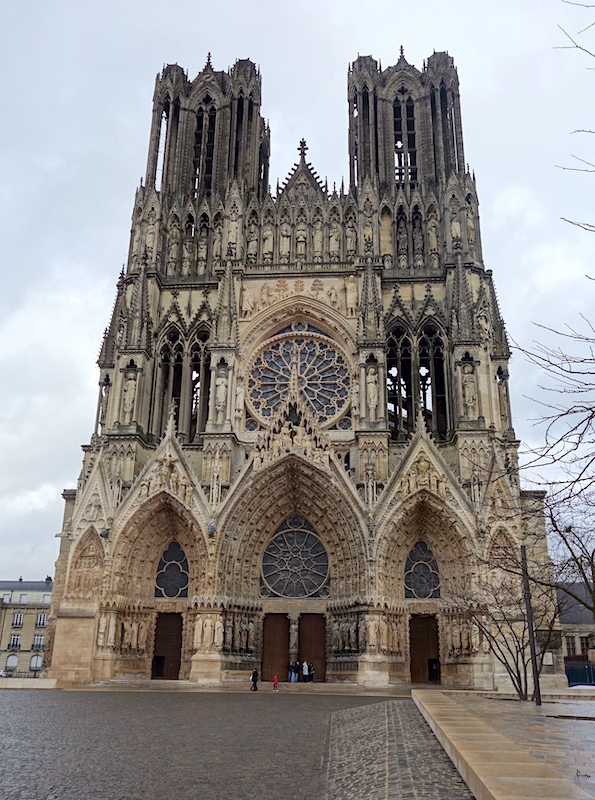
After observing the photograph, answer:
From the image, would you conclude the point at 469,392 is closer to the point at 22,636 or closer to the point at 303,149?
the point at 303,149

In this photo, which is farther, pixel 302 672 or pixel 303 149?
pixel 303 149

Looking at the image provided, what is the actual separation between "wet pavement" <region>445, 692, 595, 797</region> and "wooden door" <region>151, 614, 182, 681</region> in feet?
60.0

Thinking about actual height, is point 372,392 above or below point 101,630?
above

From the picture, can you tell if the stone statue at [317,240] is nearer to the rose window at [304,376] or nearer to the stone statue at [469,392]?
the rose window at [304,376]

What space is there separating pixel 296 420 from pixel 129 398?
24.2 feet

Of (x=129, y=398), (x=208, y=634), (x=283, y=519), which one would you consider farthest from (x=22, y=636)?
(x=208, y=634)

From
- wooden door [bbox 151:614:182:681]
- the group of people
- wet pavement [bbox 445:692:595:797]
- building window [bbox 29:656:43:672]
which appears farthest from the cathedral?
building window [bbox 29:656:43:672]

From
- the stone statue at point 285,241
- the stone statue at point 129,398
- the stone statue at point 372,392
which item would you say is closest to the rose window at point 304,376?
the stone statue at point 372,392

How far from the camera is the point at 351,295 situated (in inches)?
1342

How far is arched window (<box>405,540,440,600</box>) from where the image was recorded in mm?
29281

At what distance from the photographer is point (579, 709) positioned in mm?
14414

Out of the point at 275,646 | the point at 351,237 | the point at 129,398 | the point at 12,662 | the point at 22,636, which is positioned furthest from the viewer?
the point at 22,636

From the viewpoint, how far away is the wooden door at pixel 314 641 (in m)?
29.5

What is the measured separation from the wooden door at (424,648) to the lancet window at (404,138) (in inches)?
Answer: 834
